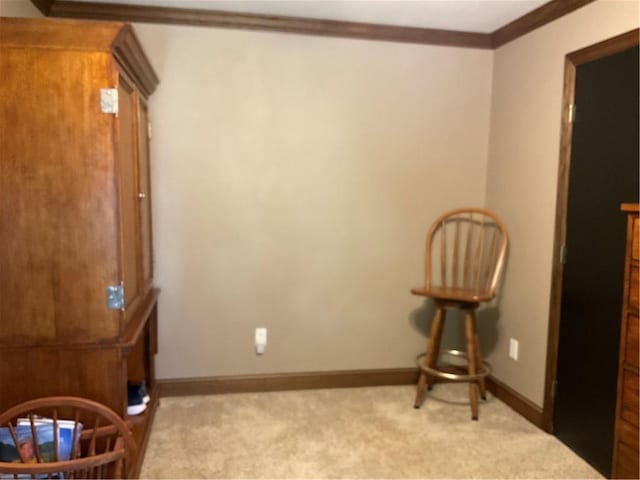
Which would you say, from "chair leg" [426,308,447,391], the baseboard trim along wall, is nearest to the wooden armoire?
the baseboard trim along wall

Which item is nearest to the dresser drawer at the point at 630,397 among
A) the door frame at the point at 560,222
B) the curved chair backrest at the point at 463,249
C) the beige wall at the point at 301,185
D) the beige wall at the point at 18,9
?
the door frame at the point at 560,222

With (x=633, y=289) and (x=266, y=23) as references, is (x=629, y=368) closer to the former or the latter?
(x=633, y=289)

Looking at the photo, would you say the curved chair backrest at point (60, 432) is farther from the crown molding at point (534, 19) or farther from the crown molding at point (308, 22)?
the crown molding at point (534, 19)

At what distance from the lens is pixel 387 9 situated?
9.14 ft

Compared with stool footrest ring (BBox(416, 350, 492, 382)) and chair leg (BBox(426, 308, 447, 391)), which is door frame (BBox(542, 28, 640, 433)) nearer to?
stool footrest ring (BBox(416, 350, 492, 382))

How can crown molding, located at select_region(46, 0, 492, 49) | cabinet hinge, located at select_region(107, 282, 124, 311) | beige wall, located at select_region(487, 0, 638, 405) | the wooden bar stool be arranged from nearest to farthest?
cabinet hinge, located at select_region(107, 282, 124, 311) < beige wall, located at select_region(487, 0, 638, 405) < crown molding, located at select_region(46, 0, 492, 49) < the wooden bar stool

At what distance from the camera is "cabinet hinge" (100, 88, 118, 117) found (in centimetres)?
182

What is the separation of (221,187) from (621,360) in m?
2.09

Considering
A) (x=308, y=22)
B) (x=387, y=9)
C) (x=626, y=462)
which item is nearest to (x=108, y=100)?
(x=308, y=22)

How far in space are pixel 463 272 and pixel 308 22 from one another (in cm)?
170

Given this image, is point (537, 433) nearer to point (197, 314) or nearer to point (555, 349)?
point (555, 349)

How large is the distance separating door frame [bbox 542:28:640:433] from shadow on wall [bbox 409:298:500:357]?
524 mm

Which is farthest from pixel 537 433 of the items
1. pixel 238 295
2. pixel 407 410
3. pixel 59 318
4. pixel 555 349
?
pixel 59 318

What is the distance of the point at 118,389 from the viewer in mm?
1936
